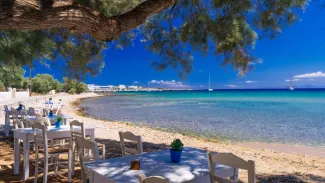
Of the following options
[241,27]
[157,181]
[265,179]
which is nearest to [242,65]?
[241,27]

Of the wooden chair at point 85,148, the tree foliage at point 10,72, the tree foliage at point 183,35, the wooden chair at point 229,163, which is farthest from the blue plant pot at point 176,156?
the tree foliage at point 10,72

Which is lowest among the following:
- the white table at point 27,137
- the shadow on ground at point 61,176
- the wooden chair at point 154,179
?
the shadow on ground at point 61,176

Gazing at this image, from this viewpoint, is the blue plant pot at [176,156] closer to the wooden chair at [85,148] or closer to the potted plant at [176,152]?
the potted plant at [176,152]

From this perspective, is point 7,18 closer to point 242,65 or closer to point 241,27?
point 241,27

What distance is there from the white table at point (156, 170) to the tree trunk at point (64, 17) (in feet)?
3.73

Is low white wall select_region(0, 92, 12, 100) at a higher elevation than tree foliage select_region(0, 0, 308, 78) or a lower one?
lower

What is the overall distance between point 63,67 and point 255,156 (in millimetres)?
4614

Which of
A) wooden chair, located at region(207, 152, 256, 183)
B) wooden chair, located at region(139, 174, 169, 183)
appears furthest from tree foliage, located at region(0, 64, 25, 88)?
wooden chair, located at region(139, 174, 169, 183)

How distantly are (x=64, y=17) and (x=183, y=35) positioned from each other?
2566 mm

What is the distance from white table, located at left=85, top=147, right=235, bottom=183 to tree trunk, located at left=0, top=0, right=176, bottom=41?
114 cm

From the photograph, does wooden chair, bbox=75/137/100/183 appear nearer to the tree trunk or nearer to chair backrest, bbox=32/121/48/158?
the tree trunk

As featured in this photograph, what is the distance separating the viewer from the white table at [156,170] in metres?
1.99

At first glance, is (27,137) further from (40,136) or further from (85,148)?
(85,148)

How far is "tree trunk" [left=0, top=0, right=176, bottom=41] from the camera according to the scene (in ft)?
6.88
